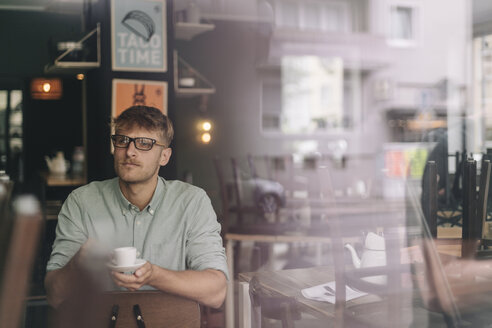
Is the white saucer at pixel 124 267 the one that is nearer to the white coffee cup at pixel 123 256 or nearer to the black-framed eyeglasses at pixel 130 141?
the white coffee cup at pixel 123 256

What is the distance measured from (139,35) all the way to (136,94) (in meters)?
0.41

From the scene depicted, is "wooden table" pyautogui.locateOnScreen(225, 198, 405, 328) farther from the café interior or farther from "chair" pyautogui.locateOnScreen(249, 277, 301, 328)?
"chair" pyautogui.locateOnScreen(249, 277, 301, 328)

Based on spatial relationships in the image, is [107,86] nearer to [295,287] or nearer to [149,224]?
[149,224]

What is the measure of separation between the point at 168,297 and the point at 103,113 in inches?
96.9

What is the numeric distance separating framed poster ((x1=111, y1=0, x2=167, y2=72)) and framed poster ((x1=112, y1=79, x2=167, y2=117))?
0.10m

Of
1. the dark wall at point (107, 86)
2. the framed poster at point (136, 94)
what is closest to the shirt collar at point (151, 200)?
the dark wall at point (107, 86)

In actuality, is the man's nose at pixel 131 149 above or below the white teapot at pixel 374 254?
above

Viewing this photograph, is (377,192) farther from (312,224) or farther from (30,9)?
(30,9)

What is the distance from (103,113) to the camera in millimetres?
3855

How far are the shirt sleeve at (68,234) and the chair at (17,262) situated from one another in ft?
3.35

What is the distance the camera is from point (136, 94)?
374cm

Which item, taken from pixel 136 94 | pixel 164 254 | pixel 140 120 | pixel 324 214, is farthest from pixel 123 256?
pixel 324 214

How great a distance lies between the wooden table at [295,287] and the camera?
192cm

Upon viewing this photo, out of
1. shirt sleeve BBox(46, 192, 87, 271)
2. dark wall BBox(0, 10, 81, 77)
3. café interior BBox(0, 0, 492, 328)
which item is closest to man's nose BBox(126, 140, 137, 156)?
shirt sleeve BBox(46, 192, 87, 271)
